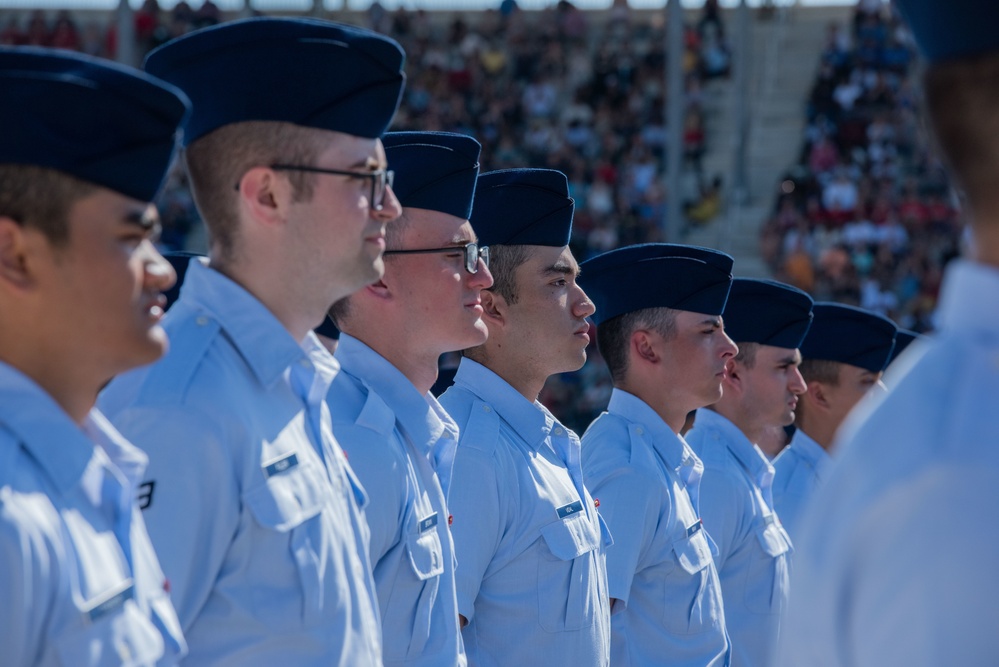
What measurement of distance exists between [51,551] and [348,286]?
3.08 ft

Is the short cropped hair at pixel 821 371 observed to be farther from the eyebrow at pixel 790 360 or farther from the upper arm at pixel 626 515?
the upper arm at pixel 626 515

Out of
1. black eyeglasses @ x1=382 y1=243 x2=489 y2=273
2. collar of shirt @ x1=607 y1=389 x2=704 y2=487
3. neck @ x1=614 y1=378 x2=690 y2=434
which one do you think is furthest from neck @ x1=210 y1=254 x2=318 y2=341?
neck @ x1=614 y1=378 x2=690 y2=434

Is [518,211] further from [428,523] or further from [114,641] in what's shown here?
[114,641]

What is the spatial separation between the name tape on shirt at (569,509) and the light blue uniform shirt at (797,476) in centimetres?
219

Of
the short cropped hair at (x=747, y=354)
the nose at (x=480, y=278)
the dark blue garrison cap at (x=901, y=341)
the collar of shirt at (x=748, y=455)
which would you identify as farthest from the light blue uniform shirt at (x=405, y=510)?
the dark blue garrison cap at (x=901, y=341)

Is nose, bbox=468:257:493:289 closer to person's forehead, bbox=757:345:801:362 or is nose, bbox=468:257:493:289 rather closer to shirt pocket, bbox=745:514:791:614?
shirt pocket, bbox=745:514:791:614

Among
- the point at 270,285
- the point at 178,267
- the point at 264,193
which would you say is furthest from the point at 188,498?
the point at 178,267

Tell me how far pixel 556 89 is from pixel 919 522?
74.6ft

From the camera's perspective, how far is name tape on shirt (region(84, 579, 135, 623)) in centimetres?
176

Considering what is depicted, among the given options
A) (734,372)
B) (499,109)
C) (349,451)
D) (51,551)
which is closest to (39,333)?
(51,551)

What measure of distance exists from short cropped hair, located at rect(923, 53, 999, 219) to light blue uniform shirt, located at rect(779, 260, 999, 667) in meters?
0.09

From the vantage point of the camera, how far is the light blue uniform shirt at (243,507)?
2.15 m

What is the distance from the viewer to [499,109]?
22.7m

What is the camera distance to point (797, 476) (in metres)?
5.92
